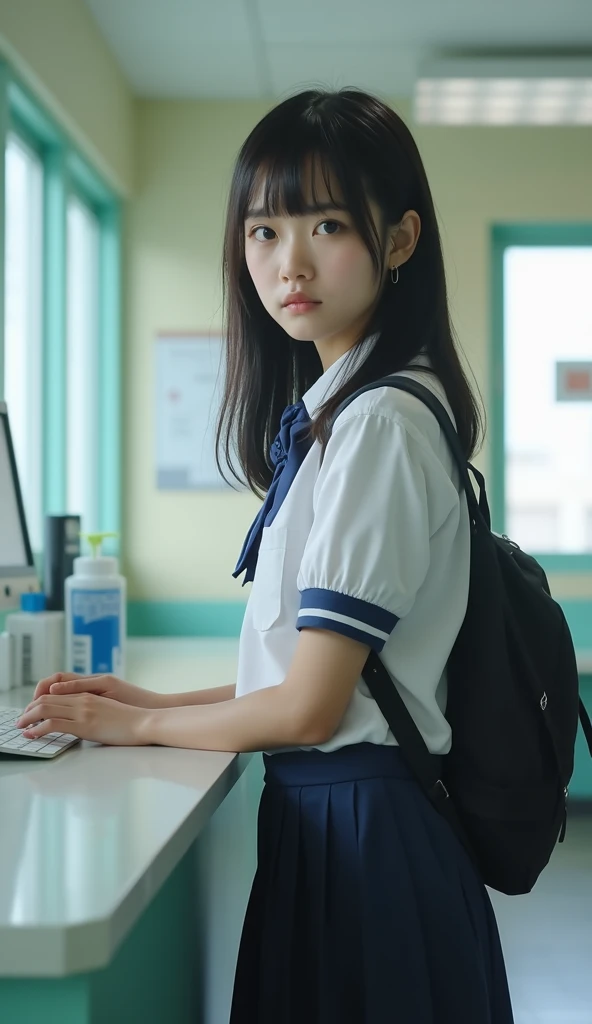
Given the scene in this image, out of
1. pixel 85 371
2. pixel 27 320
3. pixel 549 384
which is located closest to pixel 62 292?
pixel 27 320

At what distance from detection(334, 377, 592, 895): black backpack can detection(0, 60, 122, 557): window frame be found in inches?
61.6

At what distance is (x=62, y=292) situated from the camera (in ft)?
9.16

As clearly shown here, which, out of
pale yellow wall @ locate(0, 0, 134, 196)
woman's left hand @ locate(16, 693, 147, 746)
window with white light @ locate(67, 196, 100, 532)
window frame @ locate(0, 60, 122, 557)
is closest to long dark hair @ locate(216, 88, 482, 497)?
woman's left hand @ locate(16, 693, 147, 746)

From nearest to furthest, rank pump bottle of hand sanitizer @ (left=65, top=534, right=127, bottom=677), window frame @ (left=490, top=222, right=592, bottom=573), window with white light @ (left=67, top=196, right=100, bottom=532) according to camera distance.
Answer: pump bottle of hand sanitizer @ (left=65, top=534, right=127, bottom=677)
window with white light @ (left=67, top=196, right=100, bottom=532)
window frame @ (left=490, top=222, right=592, bottom=573)

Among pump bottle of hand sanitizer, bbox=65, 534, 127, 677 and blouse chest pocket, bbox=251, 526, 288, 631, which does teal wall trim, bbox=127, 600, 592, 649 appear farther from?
blouse chest pocket, bbox=251, 526, 288, 631

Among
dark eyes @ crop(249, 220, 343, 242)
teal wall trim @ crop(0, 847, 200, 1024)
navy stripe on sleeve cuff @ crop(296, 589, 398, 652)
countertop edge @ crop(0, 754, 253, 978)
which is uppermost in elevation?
dark eyes @ crop(249, 220, 343, 242)

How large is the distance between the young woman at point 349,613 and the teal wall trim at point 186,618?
90.2 inches

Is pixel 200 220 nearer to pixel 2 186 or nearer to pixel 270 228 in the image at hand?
pixel 2 186

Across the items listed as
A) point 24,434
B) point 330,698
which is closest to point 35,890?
point 330,698

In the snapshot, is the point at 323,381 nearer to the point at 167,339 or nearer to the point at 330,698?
the point at 330,698

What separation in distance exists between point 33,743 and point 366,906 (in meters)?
0.43

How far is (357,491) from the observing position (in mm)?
847

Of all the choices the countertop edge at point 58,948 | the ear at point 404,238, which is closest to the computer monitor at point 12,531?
the ear at point 404,238

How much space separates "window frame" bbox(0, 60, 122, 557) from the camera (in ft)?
8.41
